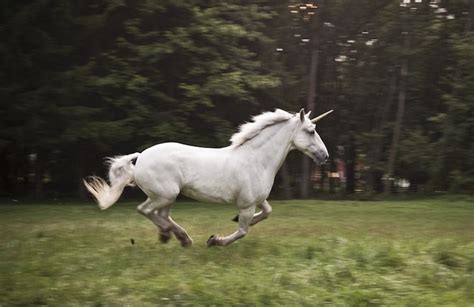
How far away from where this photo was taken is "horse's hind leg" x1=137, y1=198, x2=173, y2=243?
27.7ft

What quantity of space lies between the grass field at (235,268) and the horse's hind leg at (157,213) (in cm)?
22

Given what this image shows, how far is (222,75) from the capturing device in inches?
798

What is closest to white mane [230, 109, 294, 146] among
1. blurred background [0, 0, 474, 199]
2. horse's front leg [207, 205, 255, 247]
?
horse's front leg [207, 205, 255, 247]

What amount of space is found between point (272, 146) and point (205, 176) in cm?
117

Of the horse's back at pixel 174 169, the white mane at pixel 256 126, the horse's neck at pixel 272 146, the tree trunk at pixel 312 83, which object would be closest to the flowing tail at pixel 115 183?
the horse's back at pixel 174 169

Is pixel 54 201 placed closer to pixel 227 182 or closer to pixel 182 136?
pixel 182 136

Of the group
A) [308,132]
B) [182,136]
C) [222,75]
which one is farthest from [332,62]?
[308,132]

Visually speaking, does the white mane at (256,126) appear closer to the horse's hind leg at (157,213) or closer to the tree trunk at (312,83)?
the horse's hind leg at (157,213)

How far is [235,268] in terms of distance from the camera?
692 cm

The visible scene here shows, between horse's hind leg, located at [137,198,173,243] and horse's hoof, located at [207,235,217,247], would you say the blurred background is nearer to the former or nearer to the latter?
horse's hind leg, located at [137,198,173,243]

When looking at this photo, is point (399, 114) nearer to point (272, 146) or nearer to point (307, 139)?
point (307, 139)

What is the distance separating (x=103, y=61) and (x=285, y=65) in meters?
7.95

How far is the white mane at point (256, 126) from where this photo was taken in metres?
8.93

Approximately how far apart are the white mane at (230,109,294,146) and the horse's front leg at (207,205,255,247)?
1.07 meters
